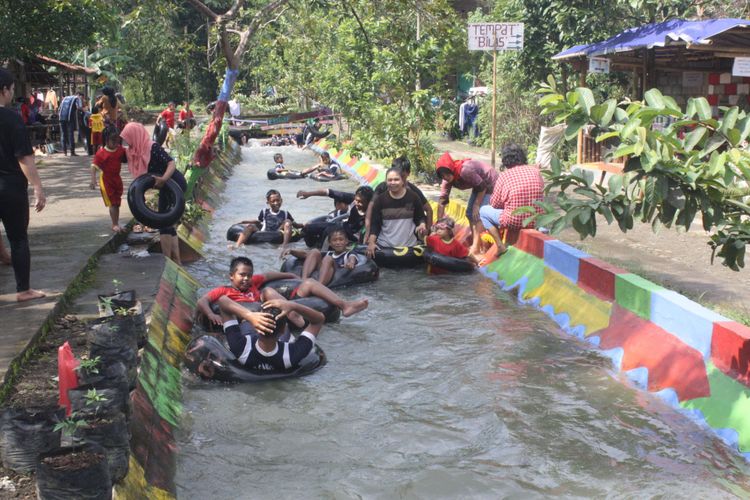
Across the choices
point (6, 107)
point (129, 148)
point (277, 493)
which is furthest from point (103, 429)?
point (129, 148)

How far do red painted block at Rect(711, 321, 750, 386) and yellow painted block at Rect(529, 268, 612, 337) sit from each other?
188 cm

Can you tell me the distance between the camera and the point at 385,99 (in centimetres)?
2089

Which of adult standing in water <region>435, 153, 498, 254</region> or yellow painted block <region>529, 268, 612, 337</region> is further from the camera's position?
adult standing in water <region>435, 153, 498, 254</region>

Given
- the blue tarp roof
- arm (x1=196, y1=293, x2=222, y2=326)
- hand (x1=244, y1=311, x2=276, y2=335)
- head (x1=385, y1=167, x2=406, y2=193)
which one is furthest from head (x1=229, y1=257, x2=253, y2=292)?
the blue tarp roof

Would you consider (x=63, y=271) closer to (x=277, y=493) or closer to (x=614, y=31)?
(x=277, y=493)

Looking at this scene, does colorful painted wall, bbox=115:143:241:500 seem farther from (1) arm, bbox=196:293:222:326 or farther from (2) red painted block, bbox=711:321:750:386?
(2) red painted block, bbox=711:321:750:386

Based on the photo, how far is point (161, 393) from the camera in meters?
6.64

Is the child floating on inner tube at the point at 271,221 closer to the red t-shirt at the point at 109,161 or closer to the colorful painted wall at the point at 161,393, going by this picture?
the red t-shirt at the point at 109,161

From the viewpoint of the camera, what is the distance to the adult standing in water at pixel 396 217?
11906 millimetres

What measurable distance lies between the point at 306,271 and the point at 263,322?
3.48 metres

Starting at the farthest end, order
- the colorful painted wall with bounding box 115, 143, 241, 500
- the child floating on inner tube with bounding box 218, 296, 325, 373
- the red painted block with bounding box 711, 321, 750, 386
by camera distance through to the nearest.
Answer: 1. the child floating on inner tube with bounding box 218, 296, 325, 373
2. the red painted block with bounding box 711, 321, 750, 386
3. the colorful painted wall with bounding box 115, 143, 241, 500

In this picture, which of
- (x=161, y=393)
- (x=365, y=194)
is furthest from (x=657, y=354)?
(x=365, y=194)

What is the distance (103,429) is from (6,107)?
395 cm

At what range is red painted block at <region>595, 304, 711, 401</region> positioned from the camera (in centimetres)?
660
